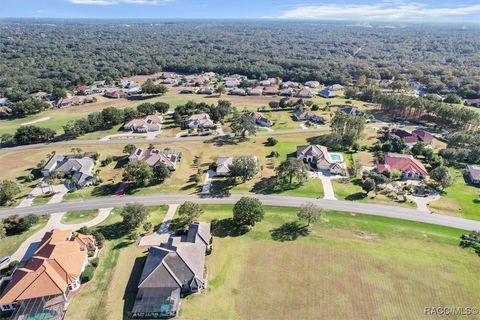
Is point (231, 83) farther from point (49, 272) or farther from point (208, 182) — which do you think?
point (49, 272)

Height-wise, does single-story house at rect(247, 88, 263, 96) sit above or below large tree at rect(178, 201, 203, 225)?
Result: below

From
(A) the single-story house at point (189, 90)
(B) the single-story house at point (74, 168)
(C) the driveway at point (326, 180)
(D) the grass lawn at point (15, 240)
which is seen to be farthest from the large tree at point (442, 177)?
(A) the single-story house at point (189, 90)

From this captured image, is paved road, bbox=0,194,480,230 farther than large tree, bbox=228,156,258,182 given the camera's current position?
No

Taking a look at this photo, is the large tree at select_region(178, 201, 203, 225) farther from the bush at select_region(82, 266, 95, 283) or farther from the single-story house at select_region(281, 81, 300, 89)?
the single-story house at select_region(281, 81, 300, 89)

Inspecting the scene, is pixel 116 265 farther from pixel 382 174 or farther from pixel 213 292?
pixel 382 174

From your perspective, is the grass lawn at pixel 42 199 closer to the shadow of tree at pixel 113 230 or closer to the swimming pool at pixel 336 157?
the shadow of tree at pixel 113 230

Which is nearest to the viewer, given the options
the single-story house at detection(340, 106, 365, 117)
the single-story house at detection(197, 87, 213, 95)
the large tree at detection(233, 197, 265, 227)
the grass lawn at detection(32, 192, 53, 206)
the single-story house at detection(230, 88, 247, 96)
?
the large tree at detection(233, 197, 265, 227)

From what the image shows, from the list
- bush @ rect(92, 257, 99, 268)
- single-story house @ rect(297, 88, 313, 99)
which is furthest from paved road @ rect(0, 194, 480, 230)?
single-story house @ rect(297, 88, 313, 99)
